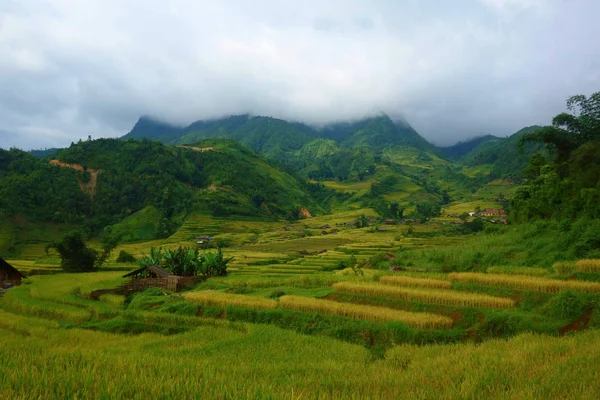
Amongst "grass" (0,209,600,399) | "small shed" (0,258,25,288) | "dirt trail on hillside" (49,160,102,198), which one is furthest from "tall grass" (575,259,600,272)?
"dirt trail on hillside" (49,160,102,198)

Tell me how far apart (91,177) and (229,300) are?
84.4 metres

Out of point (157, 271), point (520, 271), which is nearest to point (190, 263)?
point (157, 271)

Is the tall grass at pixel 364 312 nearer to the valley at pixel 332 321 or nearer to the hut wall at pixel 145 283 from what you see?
the valley at pixel 332 321

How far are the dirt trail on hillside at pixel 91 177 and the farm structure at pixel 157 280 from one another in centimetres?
6841

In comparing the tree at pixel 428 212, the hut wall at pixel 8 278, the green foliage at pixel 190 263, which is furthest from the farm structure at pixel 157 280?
the tree at pixel 428 212

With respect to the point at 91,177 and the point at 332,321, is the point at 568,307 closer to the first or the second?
the point at 332,321

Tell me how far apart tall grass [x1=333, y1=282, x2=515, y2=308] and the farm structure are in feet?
34.9

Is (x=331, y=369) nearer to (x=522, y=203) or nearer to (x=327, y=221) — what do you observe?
(x=522, y=203)

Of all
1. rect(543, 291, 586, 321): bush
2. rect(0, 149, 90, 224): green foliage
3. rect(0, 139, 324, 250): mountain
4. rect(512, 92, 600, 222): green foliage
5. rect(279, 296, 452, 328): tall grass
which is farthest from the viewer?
rect(0, 139, 324, 250): mountain

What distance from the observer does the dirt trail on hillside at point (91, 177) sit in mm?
87812

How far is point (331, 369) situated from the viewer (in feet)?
31.5

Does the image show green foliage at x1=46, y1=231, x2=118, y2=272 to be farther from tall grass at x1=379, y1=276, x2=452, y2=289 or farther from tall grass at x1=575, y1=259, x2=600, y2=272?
tall grass at x1=575, y1=259, x2=600, y2=272

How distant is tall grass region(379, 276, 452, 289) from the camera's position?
61.4 feet

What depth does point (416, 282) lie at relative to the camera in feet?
63.9
